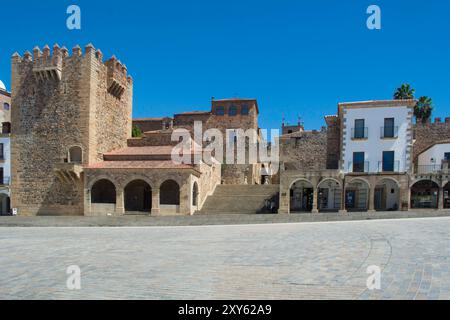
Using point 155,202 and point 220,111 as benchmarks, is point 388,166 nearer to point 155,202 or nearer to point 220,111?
point 155,202

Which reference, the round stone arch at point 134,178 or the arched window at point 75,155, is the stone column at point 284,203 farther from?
the arched window at point 75,155

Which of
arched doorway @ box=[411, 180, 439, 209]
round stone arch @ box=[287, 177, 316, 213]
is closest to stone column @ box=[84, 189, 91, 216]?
round stone arch @ box=[287, 177, 316, 213]

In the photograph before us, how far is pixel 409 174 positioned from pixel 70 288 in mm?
24576

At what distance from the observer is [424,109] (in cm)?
4109

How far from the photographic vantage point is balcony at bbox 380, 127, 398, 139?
2619cm

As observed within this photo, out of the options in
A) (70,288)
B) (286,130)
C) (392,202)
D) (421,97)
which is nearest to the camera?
(70,288)

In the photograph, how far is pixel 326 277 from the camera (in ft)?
20.4

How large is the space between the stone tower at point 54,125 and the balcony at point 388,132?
22.5 meters

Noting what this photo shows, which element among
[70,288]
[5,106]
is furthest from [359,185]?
[5,106]

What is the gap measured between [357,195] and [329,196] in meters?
2.21

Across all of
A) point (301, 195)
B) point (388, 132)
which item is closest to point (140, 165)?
point (301, 195)

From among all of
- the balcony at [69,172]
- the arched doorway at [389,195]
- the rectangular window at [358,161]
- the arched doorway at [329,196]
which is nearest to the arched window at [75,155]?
the balcony at [69,172]

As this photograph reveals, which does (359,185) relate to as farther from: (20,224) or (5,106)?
(5,106)

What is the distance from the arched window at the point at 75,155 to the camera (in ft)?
91.1
